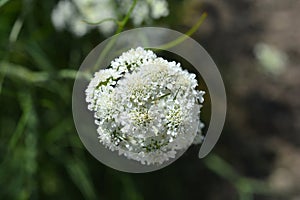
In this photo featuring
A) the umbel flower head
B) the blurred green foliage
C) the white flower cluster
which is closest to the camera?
the umbel flower head

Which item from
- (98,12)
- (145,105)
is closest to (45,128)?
(98,12)

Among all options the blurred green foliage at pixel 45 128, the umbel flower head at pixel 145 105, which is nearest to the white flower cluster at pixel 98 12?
the blurred green foliage at pixel 45 128

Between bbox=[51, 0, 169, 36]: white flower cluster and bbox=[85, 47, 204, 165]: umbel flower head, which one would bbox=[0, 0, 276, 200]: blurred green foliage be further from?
bbox=[85, 47, 204, 165]: umbel flower head

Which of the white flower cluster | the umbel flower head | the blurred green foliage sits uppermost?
the umbel flower head

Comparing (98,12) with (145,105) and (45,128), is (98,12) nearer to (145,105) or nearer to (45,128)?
(45,128)

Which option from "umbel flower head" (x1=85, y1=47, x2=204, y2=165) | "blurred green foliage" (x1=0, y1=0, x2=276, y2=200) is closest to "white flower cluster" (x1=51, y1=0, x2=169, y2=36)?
"blurred green foliage" (x1=0, y1=0, x2=276, y2=200)

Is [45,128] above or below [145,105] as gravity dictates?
below

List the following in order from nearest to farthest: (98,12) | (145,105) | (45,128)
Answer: (145,105), (98,12), (45,128)

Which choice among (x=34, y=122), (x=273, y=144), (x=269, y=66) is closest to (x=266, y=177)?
(x=273, y=144)
